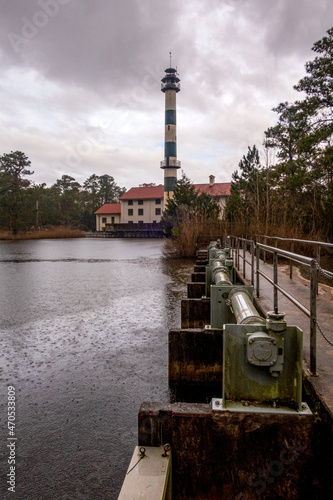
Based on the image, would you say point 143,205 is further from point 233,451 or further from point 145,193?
point 233,451

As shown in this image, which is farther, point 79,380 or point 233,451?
point 79,380

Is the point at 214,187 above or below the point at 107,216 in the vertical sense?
above

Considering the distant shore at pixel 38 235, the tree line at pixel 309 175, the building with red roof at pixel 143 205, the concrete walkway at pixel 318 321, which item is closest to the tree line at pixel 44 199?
the distant shore at pixel 38 235

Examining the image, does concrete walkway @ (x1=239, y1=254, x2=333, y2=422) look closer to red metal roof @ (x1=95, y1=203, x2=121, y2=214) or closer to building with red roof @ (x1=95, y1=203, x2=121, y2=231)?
red metal roof @ (x1=95, y1=203, x2=121, y2=214)

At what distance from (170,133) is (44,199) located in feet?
98.8

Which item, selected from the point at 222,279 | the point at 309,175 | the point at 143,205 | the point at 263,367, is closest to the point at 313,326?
the point at 263,367

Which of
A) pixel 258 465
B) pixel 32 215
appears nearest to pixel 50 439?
pixel 258 465

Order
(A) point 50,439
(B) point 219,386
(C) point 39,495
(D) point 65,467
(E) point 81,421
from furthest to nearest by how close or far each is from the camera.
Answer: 1. (B) point 219,386
2. (E) point 81,421
3. (A) point 50,439
4. (D) point 65,467
5. (C) point 39,495

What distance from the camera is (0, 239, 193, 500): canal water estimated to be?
342cm

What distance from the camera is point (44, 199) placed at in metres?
74.6

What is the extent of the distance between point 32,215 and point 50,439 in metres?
59.5

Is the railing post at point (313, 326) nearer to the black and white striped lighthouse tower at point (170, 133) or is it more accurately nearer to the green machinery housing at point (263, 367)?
the green machinery housing at point (263, 367)

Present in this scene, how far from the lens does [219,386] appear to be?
487 centimetres

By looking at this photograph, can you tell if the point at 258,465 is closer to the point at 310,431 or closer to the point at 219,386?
the point at 310,431
